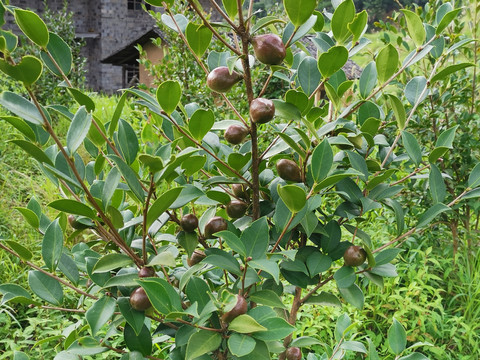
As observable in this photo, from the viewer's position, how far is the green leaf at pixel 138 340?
2.60ft

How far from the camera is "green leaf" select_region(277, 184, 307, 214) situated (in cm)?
69

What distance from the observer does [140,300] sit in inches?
28.9

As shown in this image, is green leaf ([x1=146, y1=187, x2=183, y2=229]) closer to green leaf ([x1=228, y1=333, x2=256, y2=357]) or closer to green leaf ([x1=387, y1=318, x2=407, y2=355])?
green leaf ([x1=228, y1=333, x2=256, y2=357])

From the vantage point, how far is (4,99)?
2.05 ft

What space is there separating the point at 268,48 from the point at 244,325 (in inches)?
15.5

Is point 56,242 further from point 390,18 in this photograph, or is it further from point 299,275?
point 390,18

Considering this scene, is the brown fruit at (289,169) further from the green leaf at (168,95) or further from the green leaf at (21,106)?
the green leaf at (21,106)

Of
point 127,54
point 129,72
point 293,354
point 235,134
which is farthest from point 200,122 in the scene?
point 129,72

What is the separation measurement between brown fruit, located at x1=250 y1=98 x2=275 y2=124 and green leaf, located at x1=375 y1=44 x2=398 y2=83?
279 millimetres

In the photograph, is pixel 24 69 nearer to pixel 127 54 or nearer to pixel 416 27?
pixel 416 27

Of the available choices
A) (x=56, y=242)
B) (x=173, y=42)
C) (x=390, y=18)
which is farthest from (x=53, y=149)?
(x=173, y=42)

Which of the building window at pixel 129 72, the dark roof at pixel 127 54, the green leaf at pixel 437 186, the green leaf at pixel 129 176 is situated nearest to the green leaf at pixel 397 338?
the green leaf at pixel 437 186

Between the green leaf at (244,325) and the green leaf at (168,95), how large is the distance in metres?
0.35

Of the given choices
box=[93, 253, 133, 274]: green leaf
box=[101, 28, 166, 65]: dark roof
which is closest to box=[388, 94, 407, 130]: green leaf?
box=[93, 253, 133, 274]: green leaf
